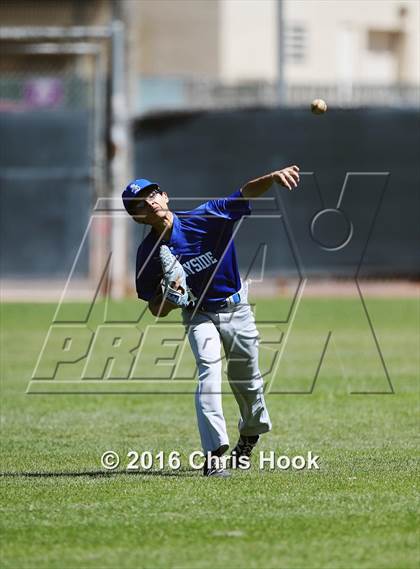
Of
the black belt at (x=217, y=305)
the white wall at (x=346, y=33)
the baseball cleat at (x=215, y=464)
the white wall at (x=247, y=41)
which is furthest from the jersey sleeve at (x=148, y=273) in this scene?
the white wall at (x=346, y=33)

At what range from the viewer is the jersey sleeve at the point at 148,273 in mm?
7508

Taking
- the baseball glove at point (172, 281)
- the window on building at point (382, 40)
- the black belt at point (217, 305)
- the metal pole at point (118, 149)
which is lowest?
the window on building at point (382, 40)

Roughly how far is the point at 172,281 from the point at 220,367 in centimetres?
59

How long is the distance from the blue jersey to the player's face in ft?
0.37

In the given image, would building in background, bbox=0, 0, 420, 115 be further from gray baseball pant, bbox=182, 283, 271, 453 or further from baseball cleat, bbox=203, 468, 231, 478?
baseball cleat, bbox=203, 468, 231, 478

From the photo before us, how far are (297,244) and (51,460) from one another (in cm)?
1249

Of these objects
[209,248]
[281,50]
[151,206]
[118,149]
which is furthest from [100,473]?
[281,50]

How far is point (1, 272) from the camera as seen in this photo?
68.5ft

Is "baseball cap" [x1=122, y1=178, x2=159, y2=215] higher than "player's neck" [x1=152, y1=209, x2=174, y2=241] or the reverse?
higher

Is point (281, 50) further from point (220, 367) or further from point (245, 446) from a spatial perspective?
point (220, 367)

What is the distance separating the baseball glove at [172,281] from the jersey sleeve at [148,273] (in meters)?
0.05

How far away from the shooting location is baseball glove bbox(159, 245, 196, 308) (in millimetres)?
7480

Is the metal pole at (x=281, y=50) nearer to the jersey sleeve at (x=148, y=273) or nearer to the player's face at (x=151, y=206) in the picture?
the player's face at (x=151, y=206)

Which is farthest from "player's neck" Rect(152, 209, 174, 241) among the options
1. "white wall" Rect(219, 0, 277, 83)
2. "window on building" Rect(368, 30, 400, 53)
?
"window on building" Rect(368, 30, 400, 53)
